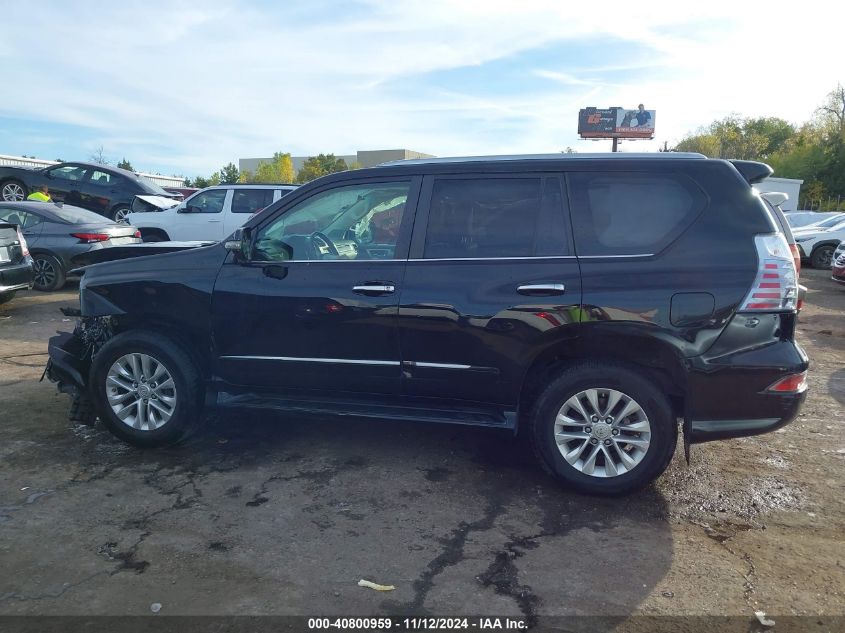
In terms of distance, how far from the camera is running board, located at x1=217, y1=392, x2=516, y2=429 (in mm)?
4191

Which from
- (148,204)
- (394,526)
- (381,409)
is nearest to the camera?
(394,526)

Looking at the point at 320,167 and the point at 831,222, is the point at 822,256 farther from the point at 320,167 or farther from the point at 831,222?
the point at 320,167

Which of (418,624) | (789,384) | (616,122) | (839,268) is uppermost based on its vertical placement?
(616,122)

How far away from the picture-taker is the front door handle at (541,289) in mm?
3967

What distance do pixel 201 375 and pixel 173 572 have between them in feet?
5.66

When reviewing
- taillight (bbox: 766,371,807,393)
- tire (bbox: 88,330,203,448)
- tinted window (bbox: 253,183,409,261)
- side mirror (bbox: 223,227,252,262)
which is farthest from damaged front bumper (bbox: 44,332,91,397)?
taillight (bbox: 766,371,807,393)

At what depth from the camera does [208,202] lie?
12.8 m

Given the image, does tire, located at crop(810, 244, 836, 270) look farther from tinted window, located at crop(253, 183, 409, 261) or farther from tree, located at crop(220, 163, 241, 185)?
tree, located at crop(220, 163, 241, 185)

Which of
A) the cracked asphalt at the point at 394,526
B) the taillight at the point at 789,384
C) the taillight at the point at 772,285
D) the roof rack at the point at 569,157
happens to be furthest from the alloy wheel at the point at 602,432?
the roof rack at the point at 569,157

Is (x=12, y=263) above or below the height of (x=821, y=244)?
below

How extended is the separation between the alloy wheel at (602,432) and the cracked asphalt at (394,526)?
9.9 inches

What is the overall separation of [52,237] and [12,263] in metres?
1.94

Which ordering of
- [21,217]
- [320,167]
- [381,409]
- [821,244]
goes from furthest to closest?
[320,167] → [821,244] → [21,217] → [381,409]

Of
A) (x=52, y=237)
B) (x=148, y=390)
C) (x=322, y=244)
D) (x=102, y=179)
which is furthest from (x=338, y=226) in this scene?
(x=102, y=179)
